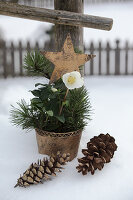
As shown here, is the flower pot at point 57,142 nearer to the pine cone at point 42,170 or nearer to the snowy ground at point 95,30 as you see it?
the pine cone at point 42,170

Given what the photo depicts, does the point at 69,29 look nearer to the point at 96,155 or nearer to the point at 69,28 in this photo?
the point at 69,28

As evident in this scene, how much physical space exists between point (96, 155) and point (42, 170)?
15.5 inches

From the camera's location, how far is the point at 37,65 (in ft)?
9.62

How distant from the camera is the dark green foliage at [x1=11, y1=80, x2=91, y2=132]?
275 centimetres

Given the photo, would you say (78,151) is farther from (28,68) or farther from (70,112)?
(28,68)

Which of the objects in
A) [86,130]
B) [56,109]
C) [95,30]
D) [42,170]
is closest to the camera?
[42,170]

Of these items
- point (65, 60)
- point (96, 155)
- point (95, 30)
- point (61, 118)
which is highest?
point (95, 30)

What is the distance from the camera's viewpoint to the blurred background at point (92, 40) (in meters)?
6.82

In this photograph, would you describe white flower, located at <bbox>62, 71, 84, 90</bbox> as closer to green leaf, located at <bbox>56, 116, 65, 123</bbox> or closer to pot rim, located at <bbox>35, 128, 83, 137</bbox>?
green leaf, located at <bbox>56, 116, 65, 123</bbox>

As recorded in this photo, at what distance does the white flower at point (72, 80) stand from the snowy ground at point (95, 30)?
19.9ft

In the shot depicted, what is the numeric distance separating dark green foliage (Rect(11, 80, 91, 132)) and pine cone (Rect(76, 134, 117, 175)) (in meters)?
→ 0.24

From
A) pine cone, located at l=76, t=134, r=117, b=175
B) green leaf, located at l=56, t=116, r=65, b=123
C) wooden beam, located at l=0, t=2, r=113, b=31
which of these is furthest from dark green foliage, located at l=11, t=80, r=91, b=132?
wooden beam, located at l=0, t=2, r=113, b=31

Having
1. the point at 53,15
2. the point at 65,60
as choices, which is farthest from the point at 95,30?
the point at 65,60

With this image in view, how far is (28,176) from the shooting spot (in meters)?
2.54
